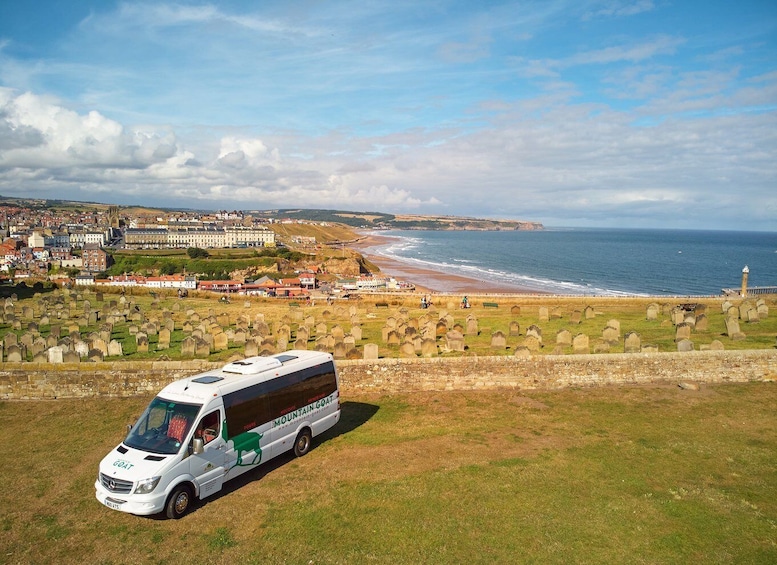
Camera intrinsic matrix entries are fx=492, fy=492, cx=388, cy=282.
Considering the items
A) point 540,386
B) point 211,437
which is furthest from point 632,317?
point 211,437

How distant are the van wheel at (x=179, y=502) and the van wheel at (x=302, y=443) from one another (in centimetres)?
264

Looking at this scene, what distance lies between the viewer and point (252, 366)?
10.2 m

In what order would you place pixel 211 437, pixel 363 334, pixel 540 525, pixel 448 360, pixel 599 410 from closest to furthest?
1. pixel 540 525
2. pixel 211 437
3. pixel 599 410
4. pixel 448 360
5. pixel 363 334

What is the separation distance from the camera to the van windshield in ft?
27.2

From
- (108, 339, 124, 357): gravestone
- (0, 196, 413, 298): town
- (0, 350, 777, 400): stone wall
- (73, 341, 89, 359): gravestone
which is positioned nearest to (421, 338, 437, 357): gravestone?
(0, 350, 777, 400): stone wall

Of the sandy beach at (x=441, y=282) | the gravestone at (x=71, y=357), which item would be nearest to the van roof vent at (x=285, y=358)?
the gravestone at (x=71, y=357)

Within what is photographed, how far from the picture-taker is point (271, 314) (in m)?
33.4

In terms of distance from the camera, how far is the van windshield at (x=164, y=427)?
828 centimetres

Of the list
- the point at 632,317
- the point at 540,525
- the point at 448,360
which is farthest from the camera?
the point at 632,317

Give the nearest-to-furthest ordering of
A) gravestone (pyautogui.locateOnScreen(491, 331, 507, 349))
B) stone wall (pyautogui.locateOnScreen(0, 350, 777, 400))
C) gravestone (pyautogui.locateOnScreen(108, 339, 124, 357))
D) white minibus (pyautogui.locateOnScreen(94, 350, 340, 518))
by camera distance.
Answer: white minibus (pyautogui.locateOnScreen(94, 350, 340, 518)) < stone wall (pyautogui.locateOnScreen(0, 350, 777, 400)) < gravestone (pyautogui.locateOnScreen(491, 331, 507, 349)) < gravestone (pyautogui.locateOnScreen(108, 339, 124, 357))

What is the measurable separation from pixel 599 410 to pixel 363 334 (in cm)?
1357

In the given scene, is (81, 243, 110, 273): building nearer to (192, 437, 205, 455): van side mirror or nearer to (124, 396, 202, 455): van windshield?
(124, 396, 202, 455): van windshield

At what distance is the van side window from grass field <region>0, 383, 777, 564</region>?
1.18 metres

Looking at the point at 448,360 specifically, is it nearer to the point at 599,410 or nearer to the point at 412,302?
the point at 599,410
